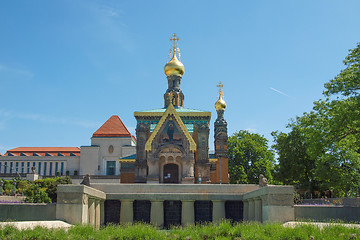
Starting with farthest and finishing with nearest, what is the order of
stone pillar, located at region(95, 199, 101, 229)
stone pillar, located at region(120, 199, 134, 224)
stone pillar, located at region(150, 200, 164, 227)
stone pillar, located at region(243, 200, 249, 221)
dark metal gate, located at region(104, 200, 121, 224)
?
dark metal gate, located at region(104, 200, 121, 224) → stone pillar, located at region(120, 199, 134, 224) → stone pillar, located at region(150, 200, 164, 227) → stone pillar, located at region(243, 200, 249, 221) → stone pillar, located at region(95, 199, 101, 229)

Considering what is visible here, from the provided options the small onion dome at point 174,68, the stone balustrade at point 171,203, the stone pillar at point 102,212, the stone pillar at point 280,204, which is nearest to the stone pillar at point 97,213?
the stone balustrade at point 171,203

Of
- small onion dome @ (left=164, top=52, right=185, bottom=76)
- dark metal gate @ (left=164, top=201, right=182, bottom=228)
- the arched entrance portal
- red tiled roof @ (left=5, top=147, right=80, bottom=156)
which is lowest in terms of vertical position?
dark metal gate @ (left=164, top=201, right=182, bottom=228)

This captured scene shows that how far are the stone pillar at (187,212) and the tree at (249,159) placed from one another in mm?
35640

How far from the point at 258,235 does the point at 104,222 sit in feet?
42.6

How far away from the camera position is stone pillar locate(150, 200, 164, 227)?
24.5 metres

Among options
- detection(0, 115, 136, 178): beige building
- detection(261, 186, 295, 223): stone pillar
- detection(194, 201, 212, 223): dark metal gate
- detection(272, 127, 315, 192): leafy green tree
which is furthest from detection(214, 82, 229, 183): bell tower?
detection(261, 186, 295, 223): stone pillar

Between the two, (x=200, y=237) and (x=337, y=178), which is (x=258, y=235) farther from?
(x=337, y=178)

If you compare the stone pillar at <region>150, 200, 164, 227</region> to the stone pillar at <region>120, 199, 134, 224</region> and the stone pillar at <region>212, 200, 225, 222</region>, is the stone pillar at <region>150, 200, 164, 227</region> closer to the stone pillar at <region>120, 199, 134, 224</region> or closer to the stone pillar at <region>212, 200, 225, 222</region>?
the stone pillar at <region>120, 199, 134, 224</region>

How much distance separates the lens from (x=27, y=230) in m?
14.4

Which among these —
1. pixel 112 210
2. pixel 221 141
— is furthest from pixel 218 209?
pixel 221 141

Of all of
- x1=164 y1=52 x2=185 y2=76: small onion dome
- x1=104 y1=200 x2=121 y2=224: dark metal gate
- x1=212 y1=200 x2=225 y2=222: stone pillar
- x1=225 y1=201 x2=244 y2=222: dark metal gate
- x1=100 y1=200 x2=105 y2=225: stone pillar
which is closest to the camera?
x1=100 y1=200 x2=105 y2=225: stone pillar

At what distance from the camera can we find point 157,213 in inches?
976

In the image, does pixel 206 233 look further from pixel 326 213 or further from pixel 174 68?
pixel 174 68

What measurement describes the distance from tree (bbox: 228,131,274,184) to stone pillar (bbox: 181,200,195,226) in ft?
117
